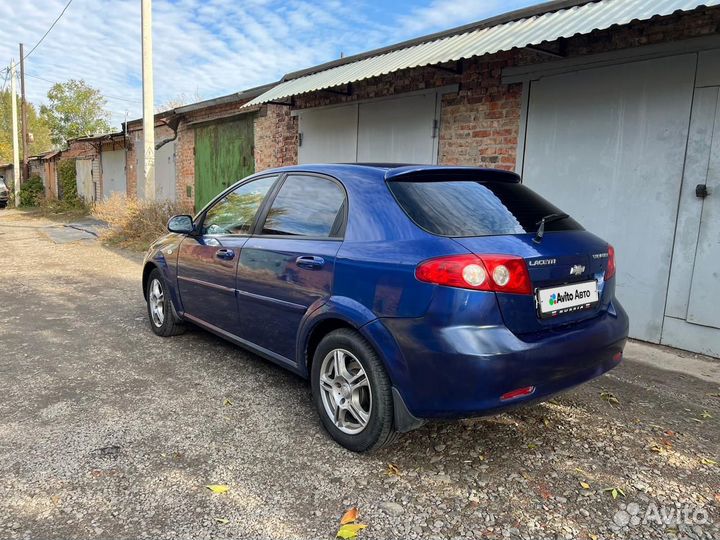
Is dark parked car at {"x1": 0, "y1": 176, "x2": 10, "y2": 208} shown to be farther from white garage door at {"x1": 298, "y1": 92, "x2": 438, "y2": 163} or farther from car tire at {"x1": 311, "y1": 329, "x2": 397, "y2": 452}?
car tire at {"x1": 311, "y1": 329, "x2": 397, "y2": 452}

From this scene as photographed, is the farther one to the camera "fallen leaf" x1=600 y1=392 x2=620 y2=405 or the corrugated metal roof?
the corrugated metal roof

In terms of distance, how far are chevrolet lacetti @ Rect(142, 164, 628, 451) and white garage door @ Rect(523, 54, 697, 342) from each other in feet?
7.33

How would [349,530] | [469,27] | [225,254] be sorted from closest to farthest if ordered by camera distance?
[349,530] < [225,254] < [469,27]

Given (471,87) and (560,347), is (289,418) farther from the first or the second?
(471,87)

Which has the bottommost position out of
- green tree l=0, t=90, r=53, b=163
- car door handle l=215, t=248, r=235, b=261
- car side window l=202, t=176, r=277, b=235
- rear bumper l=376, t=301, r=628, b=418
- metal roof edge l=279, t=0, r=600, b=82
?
rear bumper l=376, t=301, r=628, b=418

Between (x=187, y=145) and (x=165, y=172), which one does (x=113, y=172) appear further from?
(x=187, y=145)

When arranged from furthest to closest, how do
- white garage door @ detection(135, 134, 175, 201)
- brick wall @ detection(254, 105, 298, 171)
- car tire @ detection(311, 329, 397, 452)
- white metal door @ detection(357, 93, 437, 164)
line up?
white garage door @ detection(135, 134, 175, 201) → brick wall @ detection(254, 105, 298, 171) → white metal door @ detection(357, 93, 437, 164) → car tire @ detection(311, 329, 397, 452)

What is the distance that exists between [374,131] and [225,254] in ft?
15.2

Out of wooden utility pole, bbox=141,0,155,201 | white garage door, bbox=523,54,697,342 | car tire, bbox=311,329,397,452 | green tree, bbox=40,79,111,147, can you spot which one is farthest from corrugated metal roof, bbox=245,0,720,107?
green tree, bbox=40,79,111,147

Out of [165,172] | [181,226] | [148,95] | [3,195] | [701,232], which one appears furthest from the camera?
[3,195]

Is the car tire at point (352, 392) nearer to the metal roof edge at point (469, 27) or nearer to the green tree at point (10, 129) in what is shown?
the metal roof edge at point (469, 27)

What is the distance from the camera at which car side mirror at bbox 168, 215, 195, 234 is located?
420 centimetres

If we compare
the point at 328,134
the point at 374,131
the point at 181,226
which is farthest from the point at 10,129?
the point at 181,226

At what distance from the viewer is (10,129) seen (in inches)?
2109
